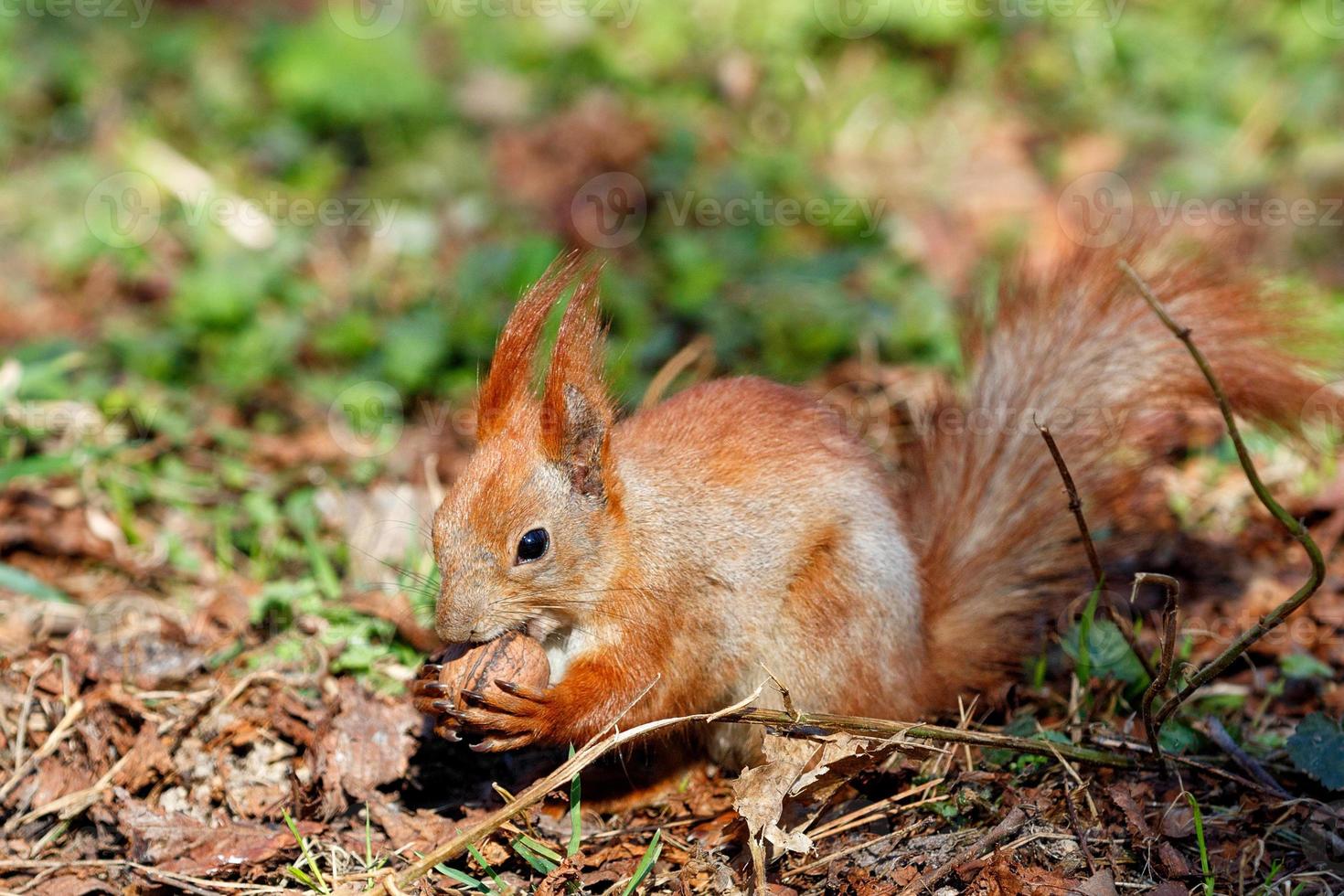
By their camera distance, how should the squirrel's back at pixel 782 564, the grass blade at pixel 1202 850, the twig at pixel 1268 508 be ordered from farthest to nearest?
1. the squirrel's back at pixel 782 564
2. the grass blade at pixel 1202 850
3. the twig at pixel 1268 508

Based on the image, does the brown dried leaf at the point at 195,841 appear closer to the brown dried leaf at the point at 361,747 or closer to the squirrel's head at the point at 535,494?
the brown dried leaf at the point at 361,747

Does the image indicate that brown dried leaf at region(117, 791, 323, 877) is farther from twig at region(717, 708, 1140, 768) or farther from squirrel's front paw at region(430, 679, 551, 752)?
twig at region(717, 708, 1140, 768)

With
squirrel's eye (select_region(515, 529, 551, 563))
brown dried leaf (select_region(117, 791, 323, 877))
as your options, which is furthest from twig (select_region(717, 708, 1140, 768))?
brown dried leaf (select_region(117, 791, 323, 877))

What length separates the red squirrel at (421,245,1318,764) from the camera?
2.50 meters

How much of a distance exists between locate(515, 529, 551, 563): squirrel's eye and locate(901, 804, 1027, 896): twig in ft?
3.18

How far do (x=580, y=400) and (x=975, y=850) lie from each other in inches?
46.7

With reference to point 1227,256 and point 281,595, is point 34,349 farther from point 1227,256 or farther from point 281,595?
point 1227,256

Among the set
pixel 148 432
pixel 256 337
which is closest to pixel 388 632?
pixel 148 432

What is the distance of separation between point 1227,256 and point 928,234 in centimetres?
215

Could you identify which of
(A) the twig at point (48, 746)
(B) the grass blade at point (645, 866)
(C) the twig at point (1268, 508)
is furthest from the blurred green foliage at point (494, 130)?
(C) the twig at point (1268, 508)

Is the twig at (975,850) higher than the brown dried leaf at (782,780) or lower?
lower

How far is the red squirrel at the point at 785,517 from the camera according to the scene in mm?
2496

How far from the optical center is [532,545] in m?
2.50

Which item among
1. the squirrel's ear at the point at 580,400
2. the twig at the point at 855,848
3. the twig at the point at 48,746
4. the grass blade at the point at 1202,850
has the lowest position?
the twig at the point at 48,746
